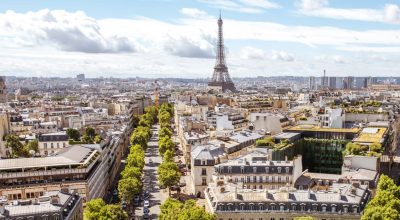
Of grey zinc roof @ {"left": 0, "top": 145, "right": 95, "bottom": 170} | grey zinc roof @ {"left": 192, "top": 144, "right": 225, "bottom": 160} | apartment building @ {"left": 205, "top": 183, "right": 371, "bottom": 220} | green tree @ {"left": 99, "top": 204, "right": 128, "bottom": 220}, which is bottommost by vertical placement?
green tree @ {"left": 99, "top": 204, "right": 128, "bottom": 220}

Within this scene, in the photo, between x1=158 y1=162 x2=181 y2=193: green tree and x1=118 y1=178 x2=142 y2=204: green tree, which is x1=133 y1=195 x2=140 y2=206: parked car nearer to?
x1=118 y1=178 x2=142 y2=204: green tree

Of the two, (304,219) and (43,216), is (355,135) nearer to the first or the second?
(304,219)

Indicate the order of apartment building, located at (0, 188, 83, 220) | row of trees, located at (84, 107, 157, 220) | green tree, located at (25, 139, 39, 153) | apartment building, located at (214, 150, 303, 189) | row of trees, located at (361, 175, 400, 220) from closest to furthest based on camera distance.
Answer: apartment building, located at (0, 188, 83, 220) → row of trees, located at (361, 175, 400, 220) → row of trees, located at (84, 107, 157, 220) → apartment building, located at (214, 150, 303, 189) → green tree, located at (25, 139, 39, 153)

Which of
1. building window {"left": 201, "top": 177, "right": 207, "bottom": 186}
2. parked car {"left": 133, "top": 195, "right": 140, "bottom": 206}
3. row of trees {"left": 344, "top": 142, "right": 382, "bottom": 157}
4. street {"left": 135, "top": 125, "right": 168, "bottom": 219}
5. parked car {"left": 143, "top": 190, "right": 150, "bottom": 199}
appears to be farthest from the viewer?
parked car {"left": 143, "top": 190, "right": 150, "bottom": 199}

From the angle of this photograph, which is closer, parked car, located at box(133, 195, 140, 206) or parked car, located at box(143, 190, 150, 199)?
parked car, located at box(133, 195, 140, 206)

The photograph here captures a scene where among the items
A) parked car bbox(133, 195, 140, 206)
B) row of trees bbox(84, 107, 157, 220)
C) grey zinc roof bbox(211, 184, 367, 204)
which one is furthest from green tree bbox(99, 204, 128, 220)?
parked car bbox(133, 195, 140, 206)

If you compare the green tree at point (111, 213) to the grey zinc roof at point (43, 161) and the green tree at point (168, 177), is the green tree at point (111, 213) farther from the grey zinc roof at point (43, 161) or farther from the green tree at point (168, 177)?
the green tree at point (168, 177)

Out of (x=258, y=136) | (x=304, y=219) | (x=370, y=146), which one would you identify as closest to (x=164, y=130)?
(x=258, y=136)
